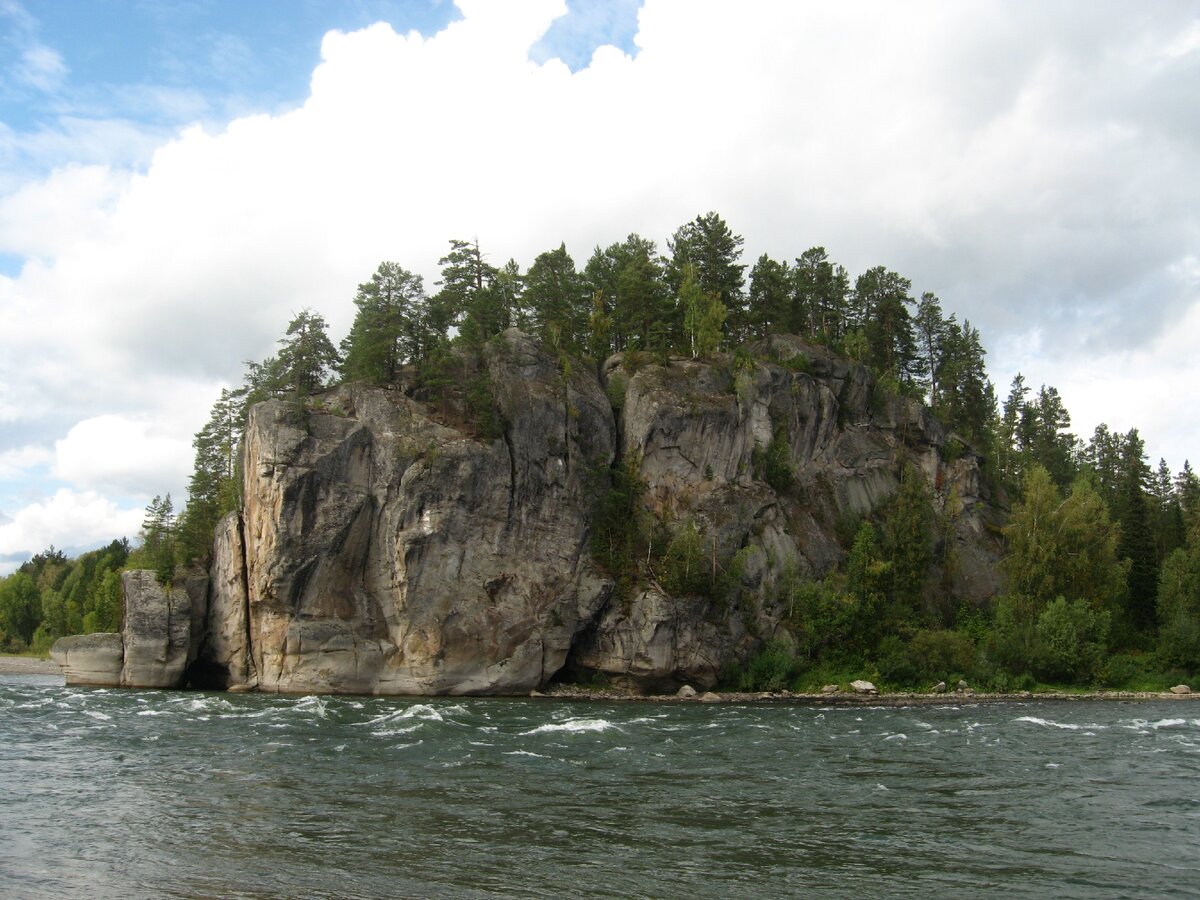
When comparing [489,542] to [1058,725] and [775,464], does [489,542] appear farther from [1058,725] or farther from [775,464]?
[1058,725]

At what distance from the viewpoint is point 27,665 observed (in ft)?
309

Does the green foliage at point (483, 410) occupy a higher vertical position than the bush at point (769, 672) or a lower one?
higher

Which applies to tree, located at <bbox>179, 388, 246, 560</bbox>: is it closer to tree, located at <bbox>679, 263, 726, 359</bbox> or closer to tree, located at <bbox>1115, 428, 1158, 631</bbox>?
tree, located at <bbox>679, 263, 726, 359</bbox>

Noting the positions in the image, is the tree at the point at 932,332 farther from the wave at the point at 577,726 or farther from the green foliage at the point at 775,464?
the wave at the point at 577,726

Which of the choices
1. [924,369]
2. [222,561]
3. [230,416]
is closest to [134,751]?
[222,561]

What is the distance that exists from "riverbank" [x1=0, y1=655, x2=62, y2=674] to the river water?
198ft

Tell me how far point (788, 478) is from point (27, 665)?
82.7 m

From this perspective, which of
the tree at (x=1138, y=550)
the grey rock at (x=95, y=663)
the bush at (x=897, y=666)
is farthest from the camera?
the tree at (x=1138, y=550)

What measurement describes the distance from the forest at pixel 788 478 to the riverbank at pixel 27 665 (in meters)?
6.22

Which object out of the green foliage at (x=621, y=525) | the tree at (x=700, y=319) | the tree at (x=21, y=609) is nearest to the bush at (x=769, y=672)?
the green foliage at (x=621, y=525)

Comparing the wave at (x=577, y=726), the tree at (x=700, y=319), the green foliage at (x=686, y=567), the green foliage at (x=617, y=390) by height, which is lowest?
the wave at (x=577, y=726)

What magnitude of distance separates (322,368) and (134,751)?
1567 inches

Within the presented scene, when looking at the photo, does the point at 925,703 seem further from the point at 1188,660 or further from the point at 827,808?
the point at 827,808

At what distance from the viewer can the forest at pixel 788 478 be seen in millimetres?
58750
